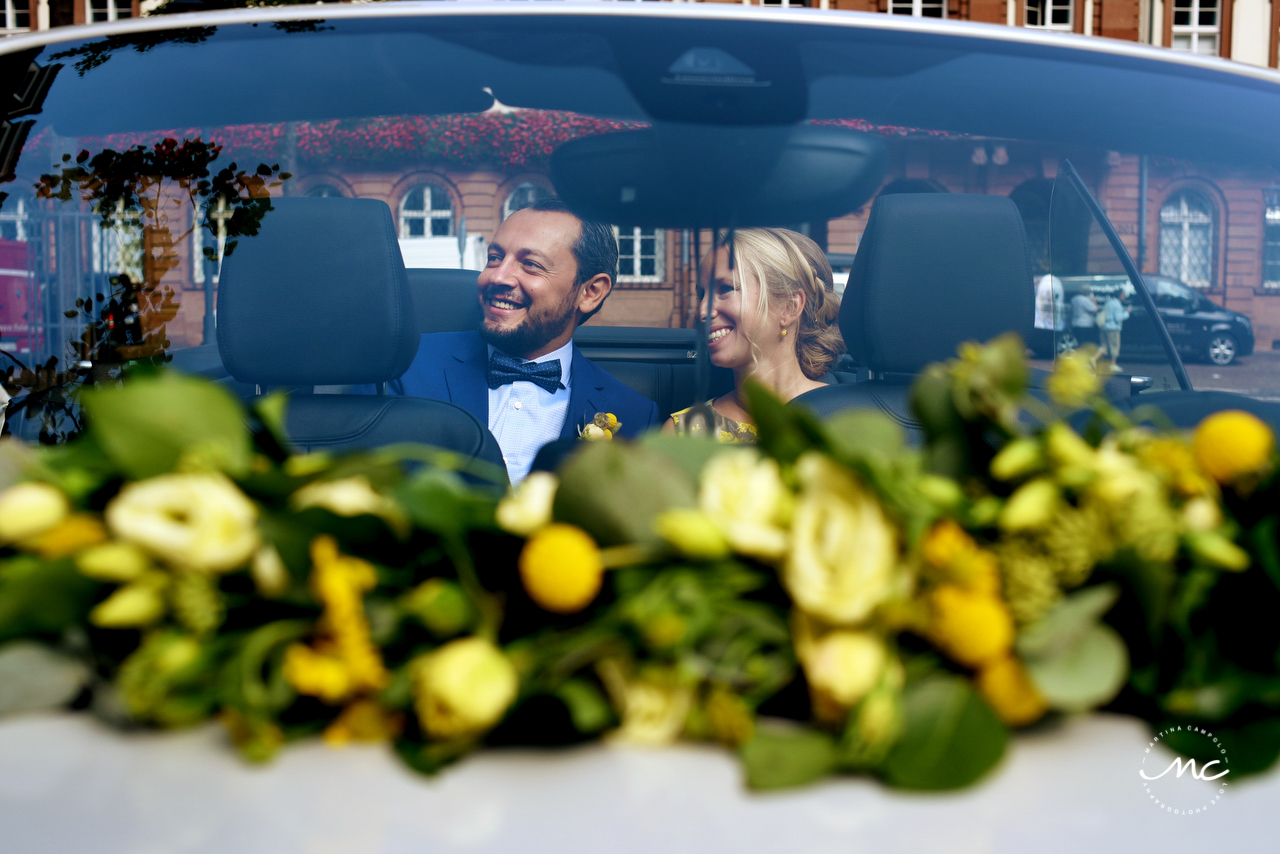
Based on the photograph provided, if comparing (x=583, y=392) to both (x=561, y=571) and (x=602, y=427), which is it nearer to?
(x=602, y=427)

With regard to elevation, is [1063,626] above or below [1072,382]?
below

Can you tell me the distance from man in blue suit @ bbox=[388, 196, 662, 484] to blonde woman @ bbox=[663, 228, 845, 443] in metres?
0.16

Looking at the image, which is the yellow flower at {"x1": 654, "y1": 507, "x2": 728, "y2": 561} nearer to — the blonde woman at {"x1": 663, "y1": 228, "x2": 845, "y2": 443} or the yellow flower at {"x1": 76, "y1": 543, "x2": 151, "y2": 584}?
the yellow flower at {"x1": 76, "y1": 543, "x2": 151, "y2": 584}

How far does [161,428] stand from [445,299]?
43.2 inches

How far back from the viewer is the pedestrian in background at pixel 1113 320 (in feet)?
5.48

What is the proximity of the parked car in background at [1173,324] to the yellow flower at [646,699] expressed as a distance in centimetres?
118

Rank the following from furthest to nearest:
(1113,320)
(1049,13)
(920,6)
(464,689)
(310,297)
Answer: (920,6) < (1049,13) < (1113,320) < (310,297) < (464,689)

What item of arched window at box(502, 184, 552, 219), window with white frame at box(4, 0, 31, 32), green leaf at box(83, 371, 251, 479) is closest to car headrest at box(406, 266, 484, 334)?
arched window at box(502, 184, 552, 219)

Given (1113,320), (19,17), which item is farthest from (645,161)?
(19,17)

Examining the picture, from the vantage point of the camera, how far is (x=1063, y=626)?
2.08 feet

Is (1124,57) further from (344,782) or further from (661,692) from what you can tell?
(344,782)

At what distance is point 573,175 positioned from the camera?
167 centimetres

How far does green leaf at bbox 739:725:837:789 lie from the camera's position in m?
0.64

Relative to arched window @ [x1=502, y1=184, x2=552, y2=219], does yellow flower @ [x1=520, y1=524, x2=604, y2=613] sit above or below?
below
